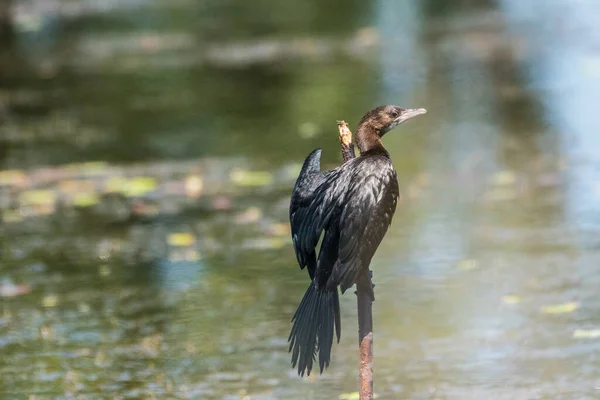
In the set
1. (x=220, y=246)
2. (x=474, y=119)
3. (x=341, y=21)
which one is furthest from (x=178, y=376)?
(x=341, y=21)

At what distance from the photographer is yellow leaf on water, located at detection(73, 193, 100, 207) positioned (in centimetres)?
1132

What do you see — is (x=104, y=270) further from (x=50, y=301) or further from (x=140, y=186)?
(x=140, y=186)

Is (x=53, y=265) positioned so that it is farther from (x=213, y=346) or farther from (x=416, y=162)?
(x=416, y=162)

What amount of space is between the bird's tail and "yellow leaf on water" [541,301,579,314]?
2.61 meters

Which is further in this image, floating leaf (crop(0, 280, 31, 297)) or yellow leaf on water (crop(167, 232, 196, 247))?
yellow leaf on water (crop(167, 232, 196, 247))

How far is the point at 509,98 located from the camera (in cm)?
1496

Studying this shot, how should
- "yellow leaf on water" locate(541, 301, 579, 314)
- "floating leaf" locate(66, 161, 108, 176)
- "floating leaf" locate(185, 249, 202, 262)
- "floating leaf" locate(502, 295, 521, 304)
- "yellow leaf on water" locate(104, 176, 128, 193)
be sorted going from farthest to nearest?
"floating leaf" locate(66, 161, 108, 176) → "yellow leaf on water" locate(104, 176, 128, 193) → "floating leaf" locate(185, 249, 202, 262) → "floating leaf" locate(502, 295, 521, 304) → "yellow leaf on water" locate(541, 301, 579, 314)

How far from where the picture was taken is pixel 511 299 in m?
7.82

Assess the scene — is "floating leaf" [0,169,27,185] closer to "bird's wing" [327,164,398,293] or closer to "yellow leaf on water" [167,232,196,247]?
"yellow leaf on water" [167,232,196,247]

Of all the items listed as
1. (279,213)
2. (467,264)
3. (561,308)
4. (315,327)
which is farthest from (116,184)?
(315,327)

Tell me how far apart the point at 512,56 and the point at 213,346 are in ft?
37.4

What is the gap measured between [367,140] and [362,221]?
390mm

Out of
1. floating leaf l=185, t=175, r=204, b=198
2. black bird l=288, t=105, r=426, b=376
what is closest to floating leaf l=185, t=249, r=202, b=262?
floating leaf l=185, t=175, r=204, b=198

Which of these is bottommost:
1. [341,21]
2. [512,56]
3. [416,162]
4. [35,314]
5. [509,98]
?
[35,314]
